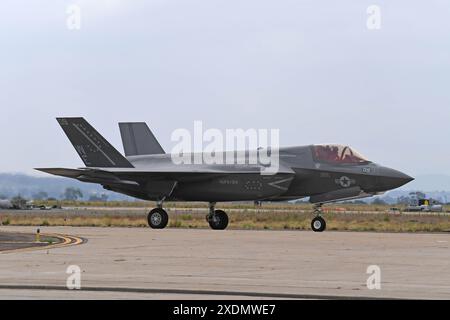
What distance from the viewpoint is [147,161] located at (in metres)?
35.9

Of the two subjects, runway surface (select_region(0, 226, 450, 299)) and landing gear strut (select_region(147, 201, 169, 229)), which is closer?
runway surface (select_region(0, 226, 450, 299))

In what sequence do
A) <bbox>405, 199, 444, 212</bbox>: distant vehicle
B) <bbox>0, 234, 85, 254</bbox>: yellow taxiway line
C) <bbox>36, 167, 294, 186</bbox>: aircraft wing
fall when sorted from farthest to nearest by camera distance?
<bbox>405, 199, 444, 212</bbox>: distant vehicle, <bbox>36, 167, 294, 186</bbox>: aircraft wing, <bbox>0, 234, 85, 254</bbox>: yellow taxiway line

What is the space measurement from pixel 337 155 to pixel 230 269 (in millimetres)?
16858

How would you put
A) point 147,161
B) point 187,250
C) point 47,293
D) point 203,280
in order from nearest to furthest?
point 47,293
point 203,280
point 187,250
point 147,161

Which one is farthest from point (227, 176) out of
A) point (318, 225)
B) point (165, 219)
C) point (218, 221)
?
point (318, 225)

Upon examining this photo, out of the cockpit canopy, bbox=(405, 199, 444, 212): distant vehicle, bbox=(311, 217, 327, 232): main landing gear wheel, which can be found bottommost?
bbox=(311, 217, 327, 232): main landing gear wheel

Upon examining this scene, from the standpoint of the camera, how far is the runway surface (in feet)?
43.4

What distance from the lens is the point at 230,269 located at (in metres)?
16.8

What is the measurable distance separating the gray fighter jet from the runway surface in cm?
709

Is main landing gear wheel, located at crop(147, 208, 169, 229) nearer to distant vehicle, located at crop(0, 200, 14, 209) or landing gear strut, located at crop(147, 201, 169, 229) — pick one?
landing gear strut, located at crop(147, 201, 169, 229)

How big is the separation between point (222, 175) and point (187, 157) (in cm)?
202

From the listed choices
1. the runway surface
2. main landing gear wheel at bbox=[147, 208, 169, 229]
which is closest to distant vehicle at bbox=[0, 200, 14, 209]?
main landing gear wheel at bbox=[147, 208, 169, 229]
